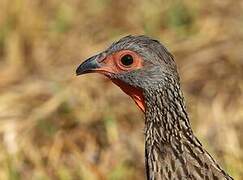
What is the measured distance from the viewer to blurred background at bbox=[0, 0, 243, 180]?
7562 mm

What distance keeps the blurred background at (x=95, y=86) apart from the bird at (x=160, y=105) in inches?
59.8

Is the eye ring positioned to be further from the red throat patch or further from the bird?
the red throat patch

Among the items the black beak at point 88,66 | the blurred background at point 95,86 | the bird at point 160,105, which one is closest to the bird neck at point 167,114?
the bird at point 160,105

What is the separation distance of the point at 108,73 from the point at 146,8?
411 cm

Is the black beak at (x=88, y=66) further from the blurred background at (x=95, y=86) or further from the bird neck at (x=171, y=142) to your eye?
the blurred background at (x=95, y=86)

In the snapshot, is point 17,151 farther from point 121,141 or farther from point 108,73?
point 108,73

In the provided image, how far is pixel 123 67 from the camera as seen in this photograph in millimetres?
5441

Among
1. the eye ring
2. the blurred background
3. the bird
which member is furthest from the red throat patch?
the blurred background

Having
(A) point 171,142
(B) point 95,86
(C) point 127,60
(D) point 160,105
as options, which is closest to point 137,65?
(C) point 127,60

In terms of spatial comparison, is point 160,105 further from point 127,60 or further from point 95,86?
point 95,86

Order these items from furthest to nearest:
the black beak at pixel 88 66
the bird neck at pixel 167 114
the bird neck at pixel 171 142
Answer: the black beak at pixel 88 66, the bird neck at pixel 167 114, the bird neck at pixel 171 142

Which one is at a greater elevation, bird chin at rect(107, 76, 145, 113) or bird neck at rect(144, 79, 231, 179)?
bird chin at rect(107, 76, 145, 113)

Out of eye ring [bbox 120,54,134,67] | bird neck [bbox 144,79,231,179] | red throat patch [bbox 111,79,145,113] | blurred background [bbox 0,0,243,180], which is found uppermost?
blurred background [bbox 0,0,243,180]

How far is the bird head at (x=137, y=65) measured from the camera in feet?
17.5
